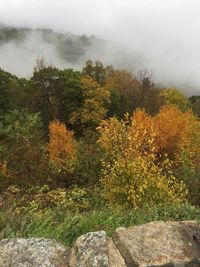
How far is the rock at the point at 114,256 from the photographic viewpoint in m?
5.61

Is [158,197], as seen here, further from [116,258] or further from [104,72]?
[104,72]

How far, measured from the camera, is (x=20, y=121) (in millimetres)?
43938

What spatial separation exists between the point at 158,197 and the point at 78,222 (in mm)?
5350

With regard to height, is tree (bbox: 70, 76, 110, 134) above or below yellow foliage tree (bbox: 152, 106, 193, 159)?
above

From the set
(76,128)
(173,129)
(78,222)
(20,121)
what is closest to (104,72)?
(76,128)

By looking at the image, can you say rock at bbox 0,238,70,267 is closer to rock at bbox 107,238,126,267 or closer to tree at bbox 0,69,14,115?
rock at bbox 107,238,126,267

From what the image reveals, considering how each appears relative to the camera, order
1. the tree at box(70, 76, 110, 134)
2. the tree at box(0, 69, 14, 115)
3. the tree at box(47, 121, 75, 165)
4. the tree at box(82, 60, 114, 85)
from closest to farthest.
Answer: the tree at box(47, 121, 75, 165)
the tree at box(70, 76, 110, 134)
the tree at box(0, 69, 14, 115)
the tree at box(82, 60, 114, 85)

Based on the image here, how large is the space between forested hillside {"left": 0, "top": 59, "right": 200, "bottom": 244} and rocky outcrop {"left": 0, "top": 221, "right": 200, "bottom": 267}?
511 millimetres

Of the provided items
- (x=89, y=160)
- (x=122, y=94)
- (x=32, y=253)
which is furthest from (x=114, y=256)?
(x=122, y=94)

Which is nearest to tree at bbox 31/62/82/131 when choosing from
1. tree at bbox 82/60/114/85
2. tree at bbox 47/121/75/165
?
tree at bbox 82/60/114/85

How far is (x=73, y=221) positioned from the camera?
6.77 meters

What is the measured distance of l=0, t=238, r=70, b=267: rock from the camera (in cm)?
569

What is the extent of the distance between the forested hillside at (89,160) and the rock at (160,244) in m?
0.64

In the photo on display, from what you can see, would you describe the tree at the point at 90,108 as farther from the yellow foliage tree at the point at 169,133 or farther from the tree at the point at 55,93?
the yellow foliage tree at the point at 169,133
